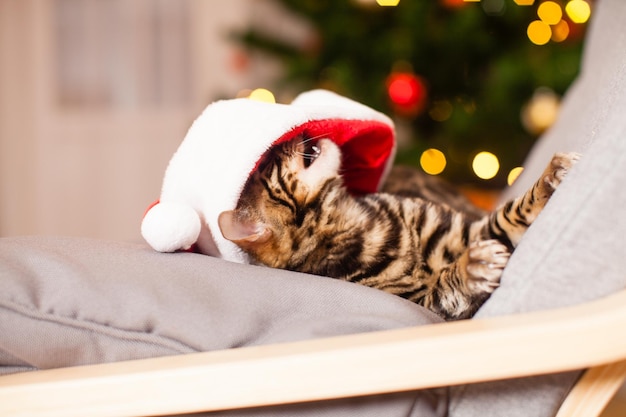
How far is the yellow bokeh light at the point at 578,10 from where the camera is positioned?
2.23m

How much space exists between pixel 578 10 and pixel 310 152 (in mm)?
1624

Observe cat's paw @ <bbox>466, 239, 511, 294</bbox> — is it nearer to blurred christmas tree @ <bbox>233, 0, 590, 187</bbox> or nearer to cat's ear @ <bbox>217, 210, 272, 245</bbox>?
cat's ear @ <bbox>217, 210, 272, 245</bbox>

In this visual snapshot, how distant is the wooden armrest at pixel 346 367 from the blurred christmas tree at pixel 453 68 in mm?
1633

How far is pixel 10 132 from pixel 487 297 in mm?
3530

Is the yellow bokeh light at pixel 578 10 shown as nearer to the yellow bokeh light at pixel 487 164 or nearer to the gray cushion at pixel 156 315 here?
the yellow bokeh light at pixel 487 164

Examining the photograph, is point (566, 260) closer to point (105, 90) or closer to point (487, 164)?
point (487, 164)

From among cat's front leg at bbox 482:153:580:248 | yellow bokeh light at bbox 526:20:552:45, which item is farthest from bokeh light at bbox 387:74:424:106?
cat's front leg at bbox 482:153:580:248

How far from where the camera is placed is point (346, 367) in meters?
0.64

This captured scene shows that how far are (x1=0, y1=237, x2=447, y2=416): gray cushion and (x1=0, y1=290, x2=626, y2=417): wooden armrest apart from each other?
5 centimetres

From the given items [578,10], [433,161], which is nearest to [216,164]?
[433,161]

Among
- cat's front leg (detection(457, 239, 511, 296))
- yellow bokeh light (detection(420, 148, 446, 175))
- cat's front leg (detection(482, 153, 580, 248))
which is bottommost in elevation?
yellow bokeh light (detection(420, 148, 446, 175))

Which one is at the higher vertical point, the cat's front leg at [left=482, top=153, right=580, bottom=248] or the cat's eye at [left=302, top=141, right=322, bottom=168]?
the cat's front leg at [left=482, top=153, right=580, bottom=248]

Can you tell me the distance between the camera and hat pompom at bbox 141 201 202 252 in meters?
0.82

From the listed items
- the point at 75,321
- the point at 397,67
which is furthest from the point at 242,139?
the point at 397,67
